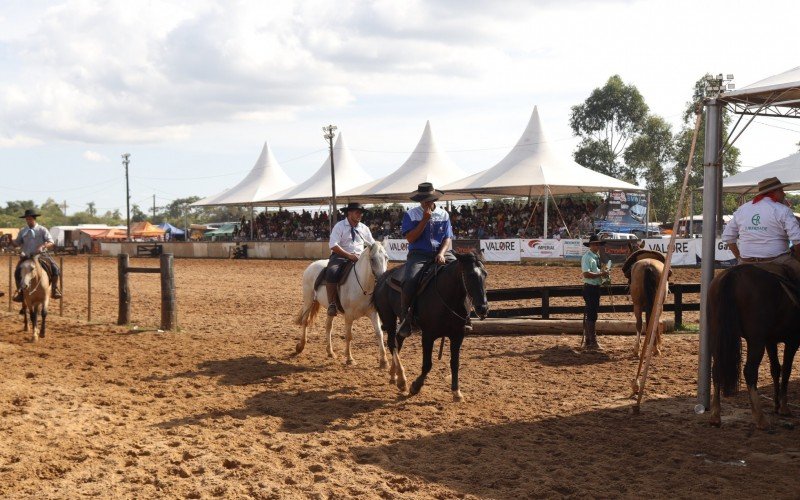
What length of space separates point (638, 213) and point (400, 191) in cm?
1254

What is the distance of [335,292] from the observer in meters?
10.8

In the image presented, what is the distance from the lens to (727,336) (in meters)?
7.31

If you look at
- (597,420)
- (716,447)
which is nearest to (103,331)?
(597,420)

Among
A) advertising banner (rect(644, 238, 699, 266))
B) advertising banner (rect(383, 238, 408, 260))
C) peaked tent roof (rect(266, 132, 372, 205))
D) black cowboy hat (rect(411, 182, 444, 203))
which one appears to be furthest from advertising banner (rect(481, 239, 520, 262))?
black cowboy hat (rect(411, 182, 444, 203))

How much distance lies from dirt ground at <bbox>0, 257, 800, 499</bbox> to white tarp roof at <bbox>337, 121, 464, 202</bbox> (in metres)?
29.0

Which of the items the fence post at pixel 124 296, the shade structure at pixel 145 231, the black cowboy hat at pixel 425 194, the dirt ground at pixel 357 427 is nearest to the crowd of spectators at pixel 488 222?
the fence post at pixel 124 296

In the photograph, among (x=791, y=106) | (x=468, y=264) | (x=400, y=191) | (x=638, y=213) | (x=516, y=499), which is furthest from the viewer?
(x=400, y=191)

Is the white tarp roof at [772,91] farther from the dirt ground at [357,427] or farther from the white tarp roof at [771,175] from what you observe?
the white tarp roof at [771,175]

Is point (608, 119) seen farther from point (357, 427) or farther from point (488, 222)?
point (357, 427)

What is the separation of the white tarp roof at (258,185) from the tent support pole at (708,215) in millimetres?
42567

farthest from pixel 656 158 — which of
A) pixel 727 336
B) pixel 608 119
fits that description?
pixel 727 336

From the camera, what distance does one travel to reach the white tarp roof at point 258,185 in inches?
1959

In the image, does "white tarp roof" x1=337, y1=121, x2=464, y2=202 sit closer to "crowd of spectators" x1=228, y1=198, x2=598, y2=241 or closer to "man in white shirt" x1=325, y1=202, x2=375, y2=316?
→ "crowd of spectators" x1=228, y1=198, x2=598, y2=241

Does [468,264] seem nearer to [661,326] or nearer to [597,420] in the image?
[597,420]
